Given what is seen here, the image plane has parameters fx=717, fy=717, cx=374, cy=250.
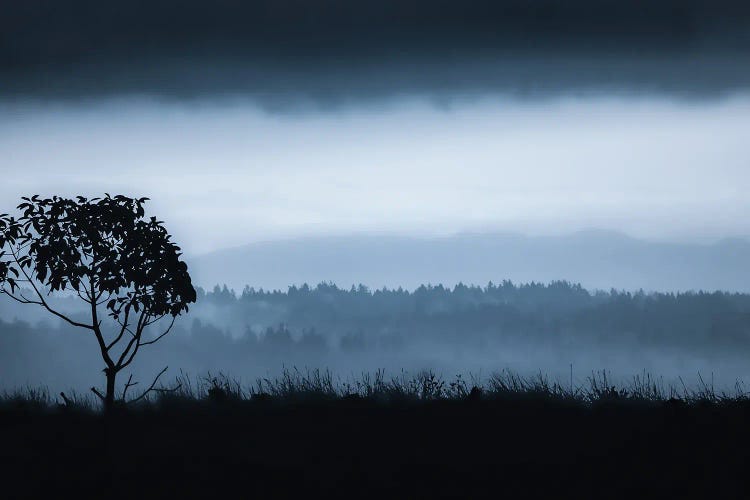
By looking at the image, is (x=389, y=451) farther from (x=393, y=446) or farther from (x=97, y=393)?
(x=97, y=393)

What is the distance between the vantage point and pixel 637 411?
50.3 feet

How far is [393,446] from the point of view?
13.3m

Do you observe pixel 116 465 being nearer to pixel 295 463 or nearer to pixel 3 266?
pixel 295 463

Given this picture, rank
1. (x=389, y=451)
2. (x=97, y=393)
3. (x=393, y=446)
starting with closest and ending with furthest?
1. (x=389, y=451)
2. (x=393, y=446)
3. (x=97, y=393)

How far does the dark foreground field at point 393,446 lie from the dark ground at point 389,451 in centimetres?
4

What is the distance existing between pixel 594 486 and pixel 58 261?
1341 centimetres

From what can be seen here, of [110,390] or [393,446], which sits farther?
[110,390]

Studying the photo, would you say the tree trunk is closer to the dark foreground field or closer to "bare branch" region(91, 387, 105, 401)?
"bare branch" region(91, 387, 105, 401)

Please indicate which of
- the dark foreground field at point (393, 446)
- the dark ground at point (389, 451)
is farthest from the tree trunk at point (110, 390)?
the dark ground at point (389, 451)

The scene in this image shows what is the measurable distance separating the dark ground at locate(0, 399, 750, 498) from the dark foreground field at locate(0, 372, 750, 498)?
0.04 m

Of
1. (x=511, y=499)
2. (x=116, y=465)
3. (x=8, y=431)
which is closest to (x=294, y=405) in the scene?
(x=116, y=465)

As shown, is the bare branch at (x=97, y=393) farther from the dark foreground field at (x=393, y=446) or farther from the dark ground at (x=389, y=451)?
the dark ground at (x=389, y=451)

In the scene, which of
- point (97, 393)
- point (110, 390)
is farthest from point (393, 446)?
point (97, 393)

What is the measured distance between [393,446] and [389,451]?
308 millimetres
